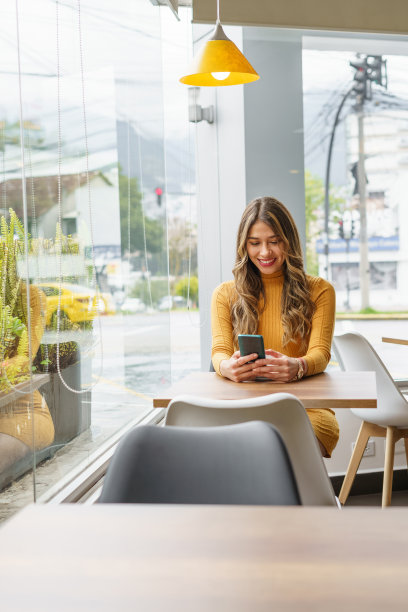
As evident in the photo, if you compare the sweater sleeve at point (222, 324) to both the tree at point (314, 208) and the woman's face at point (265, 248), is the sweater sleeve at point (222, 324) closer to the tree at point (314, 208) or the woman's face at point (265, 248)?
the woman's face at point (265, 248)

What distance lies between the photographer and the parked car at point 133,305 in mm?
3455

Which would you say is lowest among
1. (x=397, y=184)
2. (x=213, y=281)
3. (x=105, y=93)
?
(x=213, y=281)

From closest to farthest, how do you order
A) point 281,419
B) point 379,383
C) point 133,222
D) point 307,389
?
1. point 281,419
2. point 307,389
3. point 379,383
4. point 133,222

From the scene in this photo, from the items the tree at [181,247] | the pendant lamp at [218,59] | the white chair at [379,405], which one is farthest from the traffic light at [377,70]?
the white chair at [379,405]

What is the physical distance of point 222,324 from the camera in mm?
3006

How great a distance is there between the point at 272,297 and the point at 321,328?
10.6 inches

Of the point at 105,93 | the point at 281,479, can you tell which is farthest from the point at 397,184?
the point at 281,479

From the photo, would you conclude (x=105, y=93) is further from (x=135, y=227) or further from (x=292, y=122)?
(x=292, y=122)

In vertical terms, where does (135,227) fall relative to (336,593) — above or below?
above

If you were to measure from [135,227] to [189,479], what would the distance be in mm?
2391

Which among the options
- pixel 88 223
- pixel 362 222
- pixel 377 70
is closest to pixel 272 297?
pixel 88 223

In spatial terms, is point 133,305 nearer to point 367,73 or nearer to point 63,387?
point 63,387

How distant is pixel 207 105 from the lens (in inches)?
179

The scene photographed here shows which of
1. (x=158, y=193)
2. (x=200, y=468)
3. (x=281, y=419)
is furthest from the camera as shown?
(x=158, y=193)
